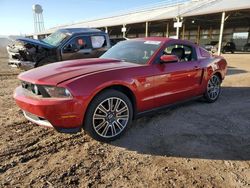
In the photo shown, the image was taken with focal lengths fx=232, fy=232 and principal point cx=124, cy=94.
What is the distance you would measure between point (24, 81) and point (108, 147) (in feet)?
5.30

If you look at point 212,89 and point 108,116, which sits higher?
point 108,116

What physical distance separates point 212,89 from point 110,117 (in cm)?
322

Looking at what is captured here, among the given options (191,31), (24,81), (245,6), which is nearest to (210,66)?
(24,81)

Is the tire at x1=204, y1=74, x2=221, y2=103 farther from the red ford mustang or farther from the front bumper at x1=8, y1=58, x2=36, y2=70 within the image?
the front bumper at x1=8, y1=58, x2=36, y2=70

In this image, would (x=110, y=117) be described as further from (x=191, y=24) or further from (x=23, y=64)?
(x=191, y=24)

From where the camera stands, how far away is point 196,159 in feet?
10.3

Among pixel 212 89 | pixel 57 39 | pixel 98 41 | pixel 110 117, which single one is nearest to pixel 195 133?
pixel 110 117

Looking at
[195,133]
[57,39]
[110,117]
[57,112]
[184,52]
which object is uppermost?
[57,39]

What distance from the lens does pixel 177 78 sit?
4.42 metres

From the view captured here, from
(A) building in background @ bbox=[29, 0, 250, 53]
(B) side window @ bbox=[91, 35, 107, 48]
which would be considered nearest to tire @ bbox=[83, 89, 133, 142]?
(B) side window @ bbox=[91, 35, 107, 48]

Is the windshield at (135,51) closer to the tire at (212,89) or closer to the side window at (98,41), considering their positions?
the tire at (212,89)

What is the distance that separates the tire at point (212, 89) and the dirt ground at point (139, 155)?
39.5 inches

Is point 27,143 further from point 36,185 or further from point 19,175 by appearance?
point 36,185

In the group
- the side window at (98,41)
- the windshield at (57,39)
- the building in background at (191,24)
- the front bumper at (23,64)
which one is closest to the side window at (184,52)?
the side window at (98,41)
